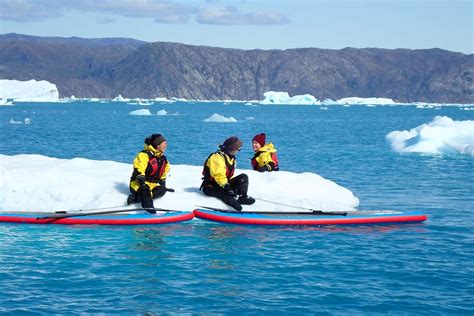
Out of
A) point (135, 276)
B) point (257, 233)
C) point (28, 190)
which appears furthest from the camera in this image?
point (28, 190)

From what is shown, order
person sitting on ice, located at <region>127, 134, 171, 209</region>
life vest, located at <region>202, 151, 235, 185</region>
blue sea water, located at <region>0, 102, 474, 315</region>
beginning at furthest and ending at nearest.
→ 1. life vest, located at <region>202, 151, 235, 185</region>
2. person sitting on ice, located at <region>127, 134, 171, 209</region>
3. blue sea water, located at <region>0, 102, 474, 315</region>

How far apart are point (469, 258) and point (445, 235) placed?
2079 millimetres

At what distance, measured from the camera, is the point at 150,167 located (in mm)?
15680

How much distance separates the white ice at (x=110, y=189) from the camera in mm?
16219

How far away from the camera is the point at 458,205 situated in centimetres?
2017

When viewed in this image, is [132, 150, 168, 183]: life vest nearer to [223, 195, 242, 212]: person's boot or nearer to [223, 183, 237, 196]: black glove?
[223, 183, 237, 196]: black glove

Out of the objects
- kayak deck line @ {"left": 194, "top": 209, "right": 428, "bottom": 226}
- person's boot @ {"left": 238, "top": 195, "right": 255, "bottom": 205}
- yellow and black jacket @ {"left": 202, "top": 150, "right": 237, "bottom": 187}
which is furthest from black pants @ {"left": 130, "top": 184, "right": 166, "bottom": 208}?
person's boot @ {"left": 238, "top": 195, "right": 255, "bottom": 205}

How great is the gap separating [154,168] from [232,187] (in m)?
1.96

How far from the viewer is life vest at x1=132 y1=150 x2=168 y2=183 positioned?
51.4 feet

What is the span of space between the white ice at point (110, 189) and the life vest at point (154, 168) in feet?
2.24

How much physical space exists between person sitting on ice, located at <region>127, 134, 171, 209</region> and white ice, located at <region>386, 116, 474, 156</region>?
26.5 m

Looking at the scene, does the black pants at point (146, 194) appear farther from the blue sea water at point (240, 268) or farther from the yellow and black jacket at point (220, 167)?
the yellow and black jacket at point (220, 167)

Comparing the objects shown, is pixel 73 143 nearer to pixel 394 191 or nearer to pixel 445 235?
pixel 394 191

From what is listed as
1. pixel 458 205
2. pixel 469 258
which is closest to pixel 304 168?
pixel 458 205
